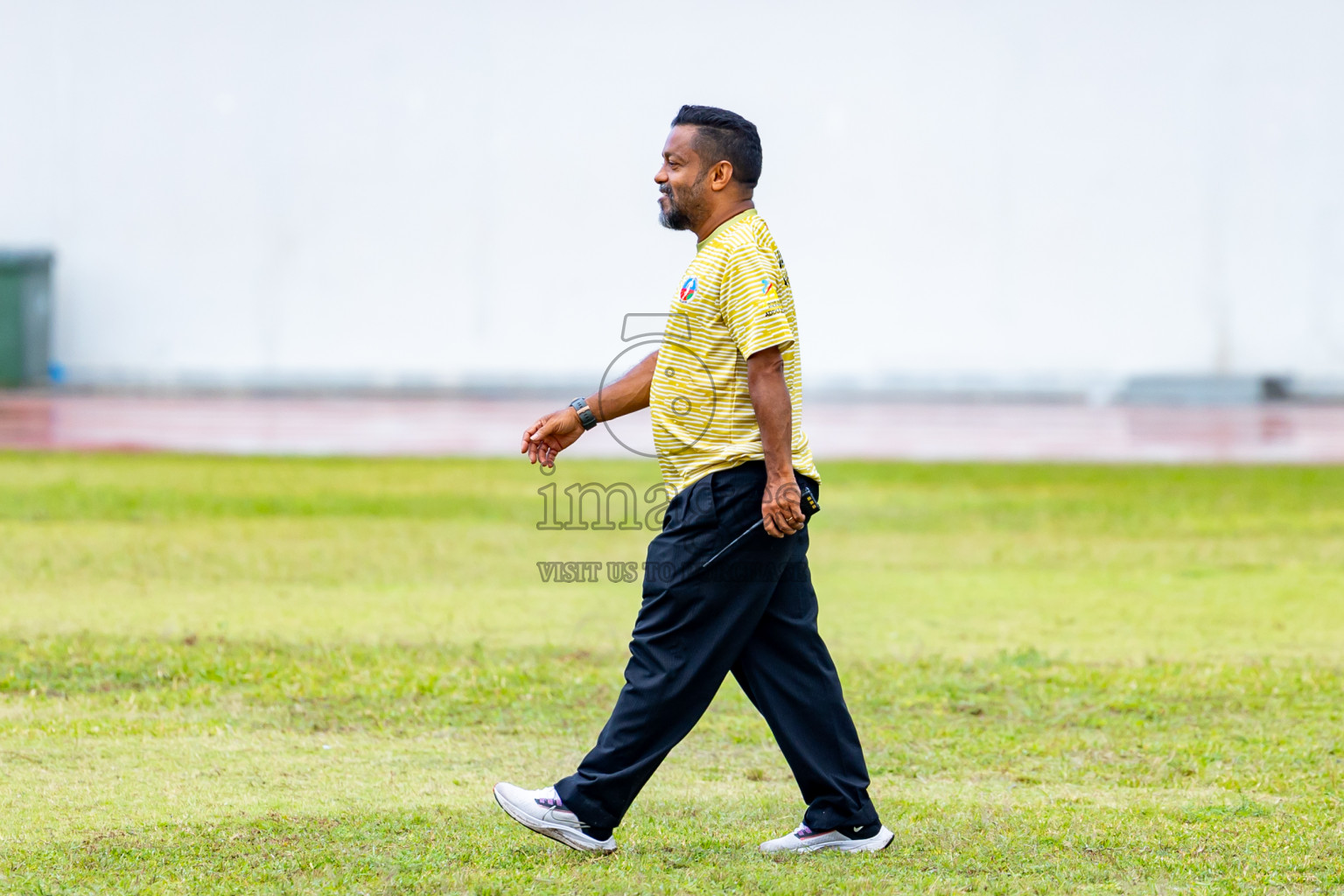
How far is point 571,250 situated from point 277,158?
14.7 ft

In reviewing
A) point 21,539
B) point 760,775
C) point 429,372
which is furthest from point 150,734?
point 429,372

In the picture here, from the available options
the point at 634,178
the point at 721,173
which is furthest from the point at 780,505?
the point at 634,178

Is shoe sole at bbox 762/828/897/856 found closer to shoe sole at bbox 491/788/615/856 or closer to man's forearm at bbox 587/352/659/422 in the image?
shoe sole at bbox 491/788/615/856

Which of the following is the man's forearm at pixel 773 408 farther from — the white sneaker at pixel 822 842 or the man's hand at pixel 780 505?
the white sneaker at pixel 822 842

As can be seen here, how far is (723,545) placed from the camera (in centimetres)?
314

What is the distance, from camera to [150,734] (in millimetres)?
4398

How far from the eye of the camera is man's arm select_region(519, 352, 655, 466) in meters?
3.38

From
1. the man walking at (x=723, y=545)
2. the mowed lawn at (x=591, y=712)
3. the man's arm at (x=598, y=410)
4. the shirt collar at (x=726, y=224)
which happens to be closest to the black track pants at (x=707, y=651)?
the man walking at (x=723, y=545)

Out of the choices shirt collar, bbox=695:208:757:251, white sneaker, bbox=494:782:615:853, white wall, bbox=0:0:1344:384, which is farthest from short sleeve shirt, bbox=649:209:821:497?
white wall, bbox=0:0:1344:384

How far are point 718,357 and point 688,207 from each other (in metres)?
0.36

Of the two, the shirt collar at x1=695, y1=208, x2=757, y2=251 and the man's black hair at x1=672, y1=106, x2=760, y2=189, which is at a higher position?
the man's black hair at x1=672, y1=106, x2=760, y2=189

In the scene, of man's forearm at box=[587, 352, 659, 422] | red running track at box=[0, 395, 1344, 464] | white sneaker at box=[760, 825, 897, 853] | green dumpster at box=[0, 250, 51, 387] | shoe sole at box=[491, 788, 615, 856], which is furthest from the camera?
green dumpster at box=[0, 250, 51, 387]

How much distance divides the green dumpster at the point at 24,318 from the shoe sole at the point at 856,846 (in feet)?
66.5

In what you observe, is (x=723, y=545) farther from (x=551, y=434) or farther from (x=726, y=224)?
(x=726, y=224)
